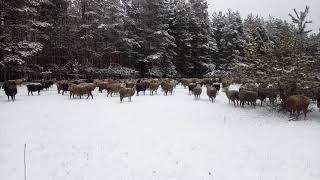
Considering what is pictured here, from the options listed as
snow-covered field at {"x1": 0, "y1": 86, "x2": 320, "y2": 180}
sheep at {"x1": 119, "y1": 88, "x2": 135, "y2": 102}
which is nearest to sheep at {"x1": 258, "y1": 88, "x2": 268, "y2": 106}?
snow-covered field at {"x1": 0, "y1": 86, "x2": 320, "y2": 180}

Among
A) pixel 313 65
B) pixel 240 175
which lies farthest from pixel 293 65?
pixel 240 175

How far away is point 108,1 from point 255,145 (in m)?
38.2

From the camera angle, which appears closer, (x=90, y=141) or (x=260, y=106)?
(x=90, y=141)

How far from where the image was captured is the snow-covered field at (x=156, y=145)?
29.0ft

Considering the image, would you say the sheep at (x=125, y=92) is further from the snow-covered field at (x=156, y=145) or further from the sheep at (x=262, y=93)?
the sheep at (x=262, y=93)

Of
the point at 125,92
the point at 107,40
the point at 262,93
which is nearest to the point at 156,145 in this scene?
the point at 125,92

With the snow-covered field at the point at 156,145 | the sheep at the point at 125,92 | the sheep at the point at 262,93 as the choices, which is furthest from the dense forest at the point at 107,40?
the snow-covered field at the point at 156,145

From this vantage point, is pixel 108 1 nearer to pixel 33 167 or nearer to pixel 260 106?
pixel 260 106

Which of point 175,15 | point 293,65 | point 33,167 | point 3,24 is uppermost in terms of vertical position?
point 175,15

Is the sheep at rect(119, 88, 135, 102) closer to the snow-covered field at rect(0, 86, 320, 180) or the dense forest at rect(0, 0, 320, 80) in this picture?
the snow-covered field at rect(0, 86, 320, 180)

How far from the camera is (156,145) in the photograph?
11125 mm

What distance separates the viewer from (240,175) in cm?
869

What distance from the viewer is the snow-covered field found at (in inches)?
348

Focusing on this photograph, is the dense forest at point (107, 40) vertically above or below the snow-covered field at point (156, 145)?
above
